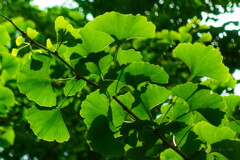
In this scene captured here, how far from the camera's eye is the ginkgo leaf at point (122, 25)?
65cm

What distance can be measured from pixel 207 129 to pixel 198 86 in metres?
0.09

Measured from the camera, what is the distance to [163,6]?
175 centimetres

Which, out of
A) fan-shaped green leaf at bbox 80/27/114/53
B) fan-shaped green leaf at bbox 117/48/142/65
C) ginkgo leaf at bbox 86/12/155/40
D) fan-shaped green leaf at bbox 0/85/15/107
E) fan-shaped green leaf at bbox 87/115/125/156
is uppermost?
ginkgo leaf at bbox 86/12/155/40

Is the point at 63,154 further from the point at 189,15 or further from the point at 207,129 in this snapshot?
the point at 207,129

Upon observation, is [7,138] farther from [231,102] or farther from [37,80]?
[231,102]

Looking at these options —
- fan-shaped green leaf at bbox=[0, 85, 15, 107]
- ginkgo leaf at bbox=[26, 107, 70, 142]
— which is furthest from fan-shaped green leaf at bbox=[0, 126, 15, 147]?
ginkgo leaf at bbox=[26, 107, 70, 142]

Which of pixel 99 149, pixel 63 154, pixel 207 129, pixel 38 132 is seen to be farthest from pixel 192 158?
pixel 63 154

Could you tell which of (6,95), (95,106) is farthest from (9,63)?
(95,106)

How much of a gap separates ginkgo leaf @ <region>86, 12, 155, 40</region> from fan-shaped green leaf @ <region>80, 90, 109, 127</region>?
137 millimetres

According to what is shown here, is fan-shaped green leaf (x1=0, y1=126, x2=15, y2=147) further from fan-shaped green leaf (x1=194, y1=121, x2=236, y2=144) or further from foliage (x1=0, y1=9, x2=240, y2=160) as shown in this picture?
fan-shaped green leaf (x1=194, y1=121, x2=236, y2=144)

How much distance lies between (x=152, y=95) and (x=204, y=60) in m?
0.15

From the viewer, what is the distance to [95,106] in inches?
25.4

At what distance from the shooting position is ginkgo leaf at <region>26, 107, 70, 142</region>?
28.7 inches

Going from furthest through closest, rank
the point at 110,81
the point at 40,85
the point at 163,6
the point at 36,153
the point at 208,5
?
the point at 36,153 < the point at 163,6 < the point at 208,5 < the point at 40,85 < the point at 110,81
